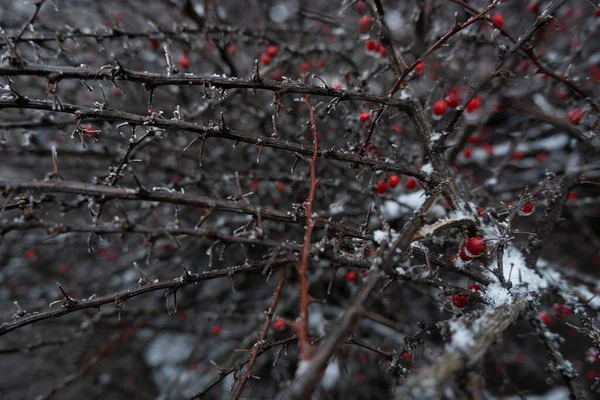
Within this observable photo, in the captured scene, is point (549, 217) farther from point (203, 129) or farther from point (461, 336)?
point (203, 129)

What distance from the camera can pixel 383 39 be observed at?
2.07m

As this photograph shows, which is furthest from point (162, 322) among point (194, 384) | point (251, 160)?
point (251, 160)

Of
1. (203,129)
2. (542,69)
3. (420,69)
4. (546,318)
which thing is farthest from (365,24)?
(546,318)

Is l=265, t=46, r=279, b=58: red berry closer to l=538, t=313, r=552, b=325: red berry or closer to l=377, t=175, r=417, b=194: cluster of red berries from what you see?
l=377, t=175, r=417, b=194: cluster of red berries

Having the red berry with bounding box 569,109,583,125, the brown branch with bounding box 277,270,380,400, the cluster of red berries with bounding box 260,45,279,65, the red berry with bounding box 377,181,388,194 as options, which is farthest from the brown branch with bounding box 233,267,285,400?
the red berry with bounding box 569,109,583,125

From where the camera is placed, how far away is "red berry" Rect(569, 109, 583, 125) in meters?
2.39

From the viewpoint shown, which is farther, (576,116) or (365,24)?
(576,116)

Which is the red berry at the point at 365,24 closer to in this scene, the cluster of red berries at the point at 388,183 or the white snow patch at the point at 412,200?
the cluster of red berries at the point at 388,183

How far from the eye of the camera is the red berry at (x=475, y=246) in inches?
64.9

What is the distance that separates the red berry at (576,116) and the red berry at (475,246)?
56.0 inches

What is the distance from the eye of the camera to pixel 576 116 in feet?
7.91

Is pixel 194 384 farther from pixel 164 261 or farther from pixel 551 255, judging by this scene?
pixel 551 255

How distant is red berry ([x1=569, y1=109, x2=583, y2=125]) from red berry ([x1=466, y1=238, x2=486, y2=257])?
1422 mm

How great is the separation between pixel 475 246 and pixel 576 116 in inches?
58.6
